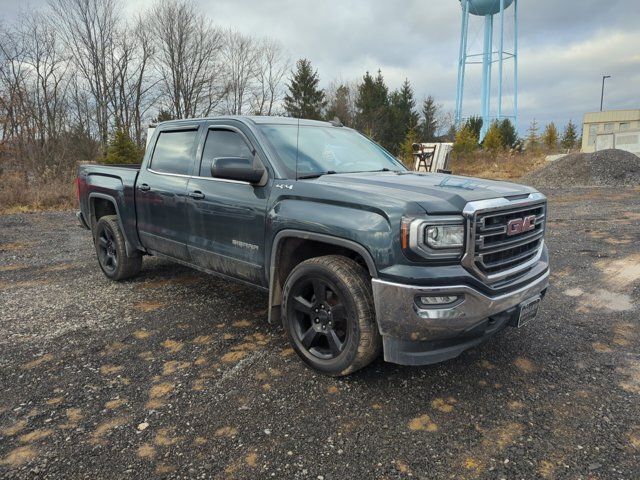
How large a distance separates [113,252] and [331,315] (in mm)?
3664

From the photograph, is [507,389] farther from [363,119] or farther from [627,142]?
[363,119]

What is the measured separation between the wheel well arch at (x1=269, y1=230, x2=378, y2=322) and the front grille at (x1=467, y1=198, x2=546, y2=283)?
775 millimetres

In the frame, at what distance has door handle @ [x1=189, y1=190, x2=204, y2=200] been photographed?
401 centimetres

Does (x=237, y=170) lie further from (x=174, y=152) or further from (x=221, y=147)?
(x=174, y=152)

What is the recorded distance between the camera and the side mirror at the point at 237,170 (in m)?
3.39

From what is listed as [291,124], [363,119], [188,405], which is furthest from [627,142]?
[188,405]

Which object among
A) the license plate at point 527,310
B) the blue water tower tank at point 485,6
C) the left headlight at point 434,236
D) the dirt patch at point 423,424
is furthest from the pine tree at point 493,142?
the dirt patch at point 423,424

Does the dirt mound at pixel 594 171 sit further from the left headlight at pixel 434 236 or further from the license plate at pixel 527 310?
the left headlight at pixel 434 236

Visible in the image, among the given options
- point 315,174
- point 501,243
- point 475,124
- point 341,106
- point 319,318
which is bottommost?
point 319,318

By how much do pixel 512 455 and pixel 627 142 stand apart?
27.3m

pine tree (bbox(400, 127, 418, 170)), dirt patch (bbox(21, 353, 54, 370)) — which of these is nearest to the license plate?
dirt patch (bbox(21, 353, 54, 370))

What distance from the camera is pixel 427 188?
2.99 m

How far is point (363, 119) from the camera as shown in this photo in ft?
136

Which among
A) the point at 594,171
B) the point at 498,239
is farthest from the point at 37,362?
the point at 594,171
